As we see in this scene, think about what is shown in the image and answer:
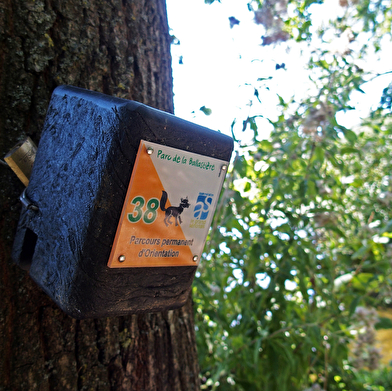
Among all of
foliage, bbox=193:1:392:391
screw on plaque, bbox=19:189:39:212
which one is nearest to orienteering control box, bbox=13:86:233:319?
screw on plaque, bbox=19:189:39:212

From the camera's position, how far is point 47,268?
0.60 metres

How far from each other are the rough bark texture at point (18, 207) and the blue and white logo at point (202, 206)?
1.13ft

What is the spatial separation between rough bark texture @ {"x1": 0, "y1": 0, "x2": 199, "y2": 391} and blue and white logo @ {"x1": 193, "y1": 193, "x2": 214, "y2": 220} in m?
0.34

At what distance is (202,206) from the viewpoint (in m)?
0.66

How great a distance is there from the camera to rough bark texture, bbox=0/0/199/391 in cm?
65

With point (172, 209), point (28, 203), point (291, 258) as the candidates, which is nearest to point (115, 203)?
point (172, 209)

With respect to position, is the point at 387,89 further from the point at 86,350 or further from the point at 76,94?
the point at 86,350

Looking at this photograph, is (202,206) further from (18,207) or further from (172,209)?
(18,207)

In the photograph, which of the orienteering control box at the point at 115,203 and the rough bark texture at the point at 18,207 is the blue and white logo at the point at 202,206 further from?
the rough bark texture at the point at 18,207

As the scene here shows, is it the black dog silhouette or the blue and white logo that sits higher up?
the blue and white logo

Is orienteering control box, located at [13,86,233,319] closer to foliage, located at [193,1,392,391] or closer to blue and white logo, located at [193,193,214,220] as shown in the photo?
blue and white logo, located at [193,193,214,220]

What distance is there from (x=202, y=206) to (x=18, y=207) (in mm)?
395

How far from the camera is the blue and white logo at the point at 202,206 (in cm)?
65

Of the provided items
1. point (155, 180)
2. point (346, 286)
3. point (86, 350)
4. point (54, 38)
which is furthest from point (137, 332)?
point (346, 286)
